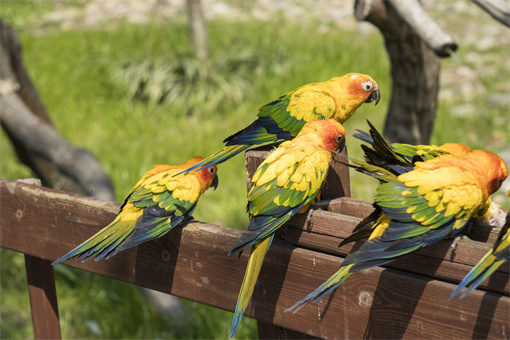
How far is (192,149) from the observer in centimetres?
547

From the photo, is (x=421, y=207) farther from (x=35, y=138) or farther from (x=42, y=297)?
(x=35, y=138)

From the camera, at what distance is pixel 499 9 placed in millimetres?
2176

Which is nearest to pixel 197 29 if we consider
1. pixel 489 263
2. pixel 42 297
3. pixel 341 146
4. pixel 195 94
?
pixel 195 94

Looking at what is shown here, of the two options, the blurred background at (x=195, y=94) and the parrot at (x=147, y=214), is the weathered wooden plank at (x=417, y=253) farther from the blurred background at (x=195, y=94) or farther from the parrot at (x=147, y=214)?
the blurred background at (x=195, y=94)

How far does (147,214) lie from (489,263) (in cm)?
87

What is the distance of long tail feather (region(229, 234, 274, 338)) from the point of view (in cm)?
134

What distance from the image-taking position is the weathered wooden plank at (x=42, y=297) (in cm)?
202

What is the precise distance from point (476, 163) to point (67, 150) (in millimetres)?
2968

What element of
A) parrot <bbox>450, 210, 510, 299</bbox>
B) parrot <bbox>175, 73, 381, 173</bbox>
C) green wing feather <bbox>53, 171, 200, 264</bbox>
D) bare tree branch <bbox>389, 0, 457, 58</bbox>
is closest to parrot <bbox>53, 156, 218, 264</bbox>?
green wing feather <bbox>53, 171, 200, 264</bbox>

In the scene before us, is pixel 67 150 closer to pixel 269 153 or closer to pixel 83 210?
pixel 83 210

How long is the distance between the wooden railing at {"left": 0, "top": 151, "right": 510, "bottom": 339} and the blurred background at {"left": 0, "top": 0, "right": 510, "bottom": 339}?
1.84m

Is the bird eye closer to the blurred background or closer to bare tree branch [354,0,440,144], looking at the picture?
bare tree branch [354,0,440,144]

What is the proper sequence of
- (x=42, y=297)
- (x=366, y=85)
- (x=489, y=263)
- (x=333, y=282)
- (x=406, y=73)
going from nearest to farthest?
(x=489, y=263) < (x=333, y=282) < (x=366, y=85) < (x=42, y=297) < (x=406, y=73)

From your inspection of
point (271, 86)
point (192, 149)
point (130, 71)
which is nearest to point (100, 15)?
point (130, 71)
